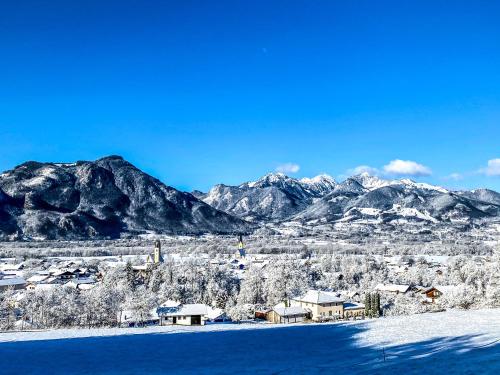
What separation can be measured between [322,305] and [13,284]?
1909 inches

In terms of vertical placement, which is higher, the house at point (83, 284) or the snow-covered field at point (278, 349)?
the house at point (83, 284)

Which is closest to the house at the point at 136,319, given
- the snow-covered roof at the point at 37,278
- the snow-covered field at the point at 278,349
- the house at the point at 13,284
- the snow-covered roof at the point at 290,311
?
the snow-covered field at the point at 278,349

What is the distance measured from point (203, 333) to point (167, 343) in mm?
4413

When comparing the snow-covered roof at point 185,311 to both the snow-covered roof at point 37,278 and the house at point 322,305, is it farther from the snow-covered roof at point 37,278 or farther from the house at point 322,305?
the snow-covered roof at point 37,278

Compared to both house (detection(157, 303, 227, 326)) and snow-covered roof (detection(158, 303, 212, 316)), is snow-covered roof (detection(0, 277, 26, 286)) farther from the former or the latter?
snow-covered roof (detection(158, 303, 212, 316))

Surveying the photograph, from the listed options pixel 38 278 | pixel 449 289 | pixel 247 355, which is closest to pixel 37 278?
pixel 38 278

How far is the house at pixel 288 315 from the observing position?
43.2 metres

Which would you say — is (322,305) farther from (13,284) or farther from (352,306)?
(13,284)

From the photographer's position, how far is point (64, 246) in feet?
531

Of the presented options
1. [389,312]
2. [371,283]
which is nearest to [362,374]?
[389,312]

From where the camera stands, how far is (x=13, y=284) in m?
69.1

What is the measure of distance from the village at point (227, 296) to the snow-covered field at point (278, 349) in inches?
404

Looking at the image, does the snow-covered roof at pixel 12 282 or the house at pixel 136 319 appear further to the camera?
the snow-covered roof at pixel 12 282

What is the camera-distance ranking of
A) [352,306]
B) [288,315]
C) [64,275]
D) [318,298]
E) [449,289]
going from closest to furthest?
1. [288,315]
2. [318,298]
3. [352,306]
4. [449,289]
5. [64,275]
